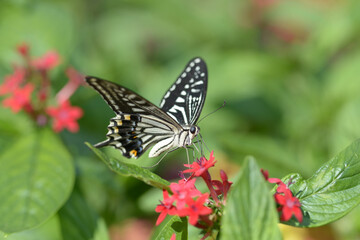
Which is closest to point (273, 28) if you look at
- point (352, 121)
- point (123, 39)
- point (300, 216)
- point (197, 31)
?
point (197, 31)

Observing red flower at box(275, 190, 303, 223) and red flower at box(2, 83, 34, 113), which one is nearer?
red flower at box(275, 190, 303, 223)

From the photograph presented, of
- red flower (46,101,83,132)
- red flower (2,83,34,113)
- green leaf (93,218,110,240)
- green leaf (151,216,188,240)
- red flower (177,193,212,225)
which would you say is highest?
red flower (177,193,212,225)

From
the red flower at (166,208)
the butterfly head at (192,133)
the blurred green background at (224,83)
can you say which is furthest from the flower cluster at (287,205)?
the blurred green background at (224,83)

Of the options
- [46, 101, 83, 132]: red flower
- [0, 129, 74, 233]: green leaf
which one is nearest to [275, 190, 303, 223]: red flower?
[0, 129, 74, 233]: green leaf

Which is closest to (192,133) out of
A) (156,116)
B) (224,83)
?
(156,116)

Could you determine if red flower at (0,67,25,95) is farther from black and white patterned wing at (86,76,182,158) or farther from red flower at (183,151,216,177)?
red flower at (183,151,216,177)

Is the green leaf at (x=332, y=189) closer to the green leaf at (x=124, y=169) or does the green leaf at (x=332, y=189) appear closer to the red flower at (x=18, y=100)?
the green leaf at (x=124, y=169)

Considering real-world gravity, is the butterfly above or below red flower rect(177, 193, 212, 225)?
above
